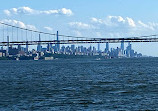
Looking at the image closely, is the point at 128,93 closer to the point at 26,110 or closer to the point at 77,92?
the point at 77,92

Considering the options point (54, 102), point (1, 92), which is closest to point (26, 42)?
point (1, 92)

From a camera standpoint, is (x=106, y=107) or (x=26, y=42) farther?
(x=26, y=42)

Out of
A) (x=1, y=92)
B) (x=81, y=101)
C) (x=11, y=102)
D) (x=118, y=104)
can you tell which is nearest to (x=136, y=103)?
(x=118, y=104)

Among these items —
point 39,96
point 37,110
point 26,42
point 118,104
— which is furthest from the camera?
point 26,42

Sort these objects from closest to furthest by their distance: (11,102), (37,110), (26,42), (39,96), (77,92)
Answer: (37,110) < (11,102) < (39,96) < (77,92) < (26,42)

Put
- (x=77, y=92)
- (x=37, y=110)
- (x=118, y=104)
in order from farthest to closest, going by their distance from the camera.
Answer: (x=77, y=92) → (x=118, y=104) → (x=37, y=110)

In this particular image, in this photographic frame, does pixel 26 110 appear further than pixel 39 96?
No

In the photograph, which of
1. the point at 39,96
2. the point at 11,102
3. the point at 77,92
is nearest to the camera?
the point at 11,102

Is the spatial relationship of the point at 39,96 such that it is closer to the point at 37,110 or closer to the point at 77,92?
the point at 77,92
